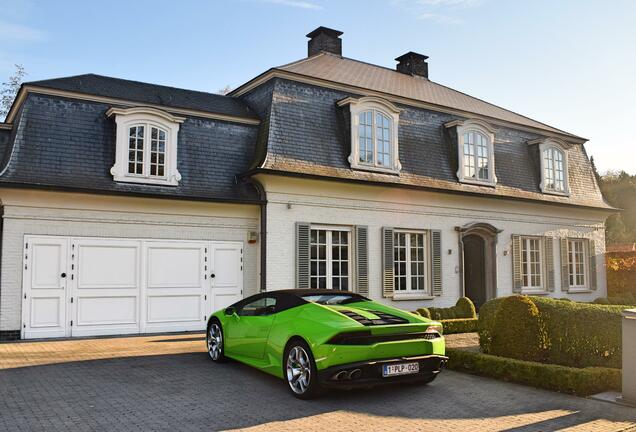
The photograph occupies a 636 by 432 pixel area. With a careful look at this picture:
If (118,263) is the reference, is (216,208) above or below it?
above

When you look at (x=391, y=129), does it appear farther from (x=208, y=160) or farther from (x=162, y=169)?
(x=162, y=169)

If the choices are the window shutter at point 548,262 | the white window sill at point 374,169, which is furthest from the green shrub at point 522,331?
the window shutter at point 548,262

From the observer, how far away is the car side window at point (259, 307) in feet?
27.6

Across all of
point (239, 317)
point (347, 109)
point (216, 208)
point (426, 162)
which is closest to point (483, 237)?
point (426, 162)

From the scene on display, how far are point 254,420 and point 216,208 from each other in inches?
335

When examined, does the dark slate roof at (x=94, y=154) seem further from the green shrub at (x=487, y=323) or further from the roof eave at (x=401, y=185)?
the green shrub at (x=487, y=323)

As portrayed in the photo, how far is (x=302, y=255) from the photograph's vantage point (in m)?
14.5

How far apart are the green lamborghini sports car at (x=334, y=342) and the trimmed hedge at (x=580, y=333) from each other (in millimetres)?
2586

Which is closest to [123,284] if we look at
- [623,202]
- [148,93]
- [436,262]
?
[148,93]

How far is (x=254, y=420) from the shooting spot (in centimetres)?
630

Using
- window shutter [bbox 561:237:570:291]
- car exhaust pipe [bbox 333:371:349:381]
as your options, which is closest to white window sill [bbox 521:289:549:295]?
window shutter [bbox 561:237:570:291]

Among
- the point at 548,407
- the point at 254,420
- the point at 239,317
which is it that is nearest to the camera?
the point at 254,420

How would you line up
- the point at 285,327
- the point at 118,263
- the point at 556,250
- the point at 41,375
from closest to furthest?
the point at 285,327 < the point at 41,375 < the point at 118,263 < the point at 556,250

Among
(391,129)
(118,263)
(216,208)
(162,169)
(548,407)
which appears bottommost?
(548,407)
